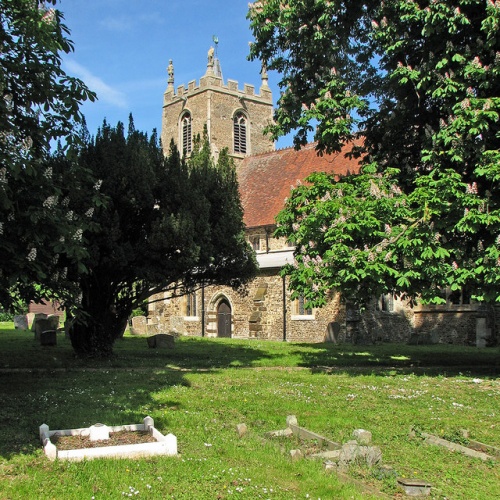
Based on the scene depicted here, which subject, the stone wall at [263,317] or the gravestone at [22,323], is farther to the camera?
the gravestone at [22,323]

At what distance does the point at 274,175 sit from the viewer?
35688 millimetres

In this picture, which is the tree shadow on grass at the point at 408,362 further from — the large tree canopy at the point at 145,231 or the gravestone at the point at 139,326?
the gravestone at the point at 139,326

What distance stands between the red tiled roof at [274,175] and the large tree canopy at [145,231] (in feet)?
43.8

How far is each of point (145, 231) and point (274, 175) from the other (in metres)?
20.4

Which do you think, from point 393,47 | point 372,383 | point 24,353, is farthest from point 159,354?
point 393,47

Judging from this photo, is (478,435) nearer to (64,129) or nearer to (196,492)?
(196,492)

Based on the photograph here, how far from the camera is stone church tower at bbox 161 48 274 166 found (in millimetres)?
46125

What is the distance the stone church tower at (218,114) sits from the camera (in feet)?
151

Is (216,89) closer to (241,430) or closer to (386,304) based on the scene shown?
(386,304)

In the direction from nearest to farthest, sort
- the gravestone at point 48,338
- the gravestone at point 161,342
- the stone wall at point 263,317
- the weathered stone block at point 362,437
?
the weathered stone block at point 362,437, the gravestone at point 48,338, the gravestone at point 161,342, the stone wall at point 263,317

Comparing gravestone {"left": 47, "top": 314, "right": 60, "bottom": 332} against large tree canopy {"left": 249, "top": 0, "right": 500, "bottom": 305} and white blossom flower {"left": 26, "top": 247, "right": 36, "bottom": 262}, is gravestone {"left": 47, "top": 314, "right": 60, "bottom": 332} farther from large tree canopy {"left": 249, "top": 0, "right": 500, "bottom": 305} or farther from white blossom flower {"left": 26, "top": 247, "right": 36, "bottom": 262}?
white blossom flower {"left": 26, "top": 247, "right": 36, "bottom": 262}

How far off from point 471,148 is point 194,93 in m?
36.9

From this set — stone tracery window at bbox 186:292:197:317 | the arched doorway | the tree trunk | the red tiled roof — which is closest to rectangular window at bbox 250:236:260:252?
the red tiled roof

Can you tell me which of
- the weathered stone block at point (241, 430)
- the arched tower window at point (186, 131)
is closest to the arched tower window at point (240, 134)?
the arched tower window at point (186, 131)
